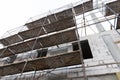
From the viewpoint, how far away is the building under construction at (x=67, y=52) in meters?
6.50

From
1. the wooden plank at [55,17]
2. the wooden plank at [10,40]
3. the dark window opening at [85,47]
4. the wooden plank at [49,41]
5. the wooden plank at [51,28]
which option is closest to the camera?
the wooden plank at [49,41]

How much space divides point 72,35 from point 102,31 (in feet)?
6.64

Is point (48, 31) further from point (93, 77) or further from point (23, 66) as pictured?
point (93, 77)

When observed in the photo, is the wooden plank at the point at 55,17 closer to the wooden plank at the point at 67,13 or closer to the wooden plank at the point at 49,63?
the wooden plank at the point at 67,13

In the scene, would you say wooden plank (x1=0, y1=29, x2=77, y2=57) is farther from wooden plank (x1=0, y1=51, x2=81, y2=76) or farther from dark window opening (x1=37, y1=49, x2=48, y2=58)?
wooden plank (x1=0, y1=51, x2=81, y2=76)

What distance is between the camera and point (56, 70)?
7.39 m

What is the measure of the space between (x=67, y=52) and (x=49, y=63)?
107cm

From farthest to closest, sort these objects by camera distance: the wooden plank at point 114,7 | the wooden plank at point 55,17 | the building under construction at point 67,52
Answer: the wooden plank at point 55,17 < the wooden plank at point 114,7 < the building under construction at point 67,52

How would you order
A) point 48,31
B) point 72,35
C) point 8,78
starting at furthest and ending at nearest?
1. point 48,31
2. point 8,78
3. point 72,35

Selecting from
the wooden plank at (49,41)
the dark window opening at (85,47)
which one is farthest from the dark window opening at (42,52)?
the dark window opening at (85,47)

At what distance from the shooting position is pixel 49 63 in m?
7.03

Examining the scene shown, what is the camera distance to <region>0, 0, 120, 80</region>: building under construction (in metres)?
6.50

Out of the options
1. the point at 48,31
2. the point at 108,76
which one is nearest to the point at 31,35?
the point at 48,31

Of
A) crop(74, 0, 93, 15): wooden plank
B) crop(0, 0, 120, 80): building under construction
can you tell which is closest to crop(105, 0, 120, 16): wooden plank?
crop(0, 0, 120, 80): building under construction
